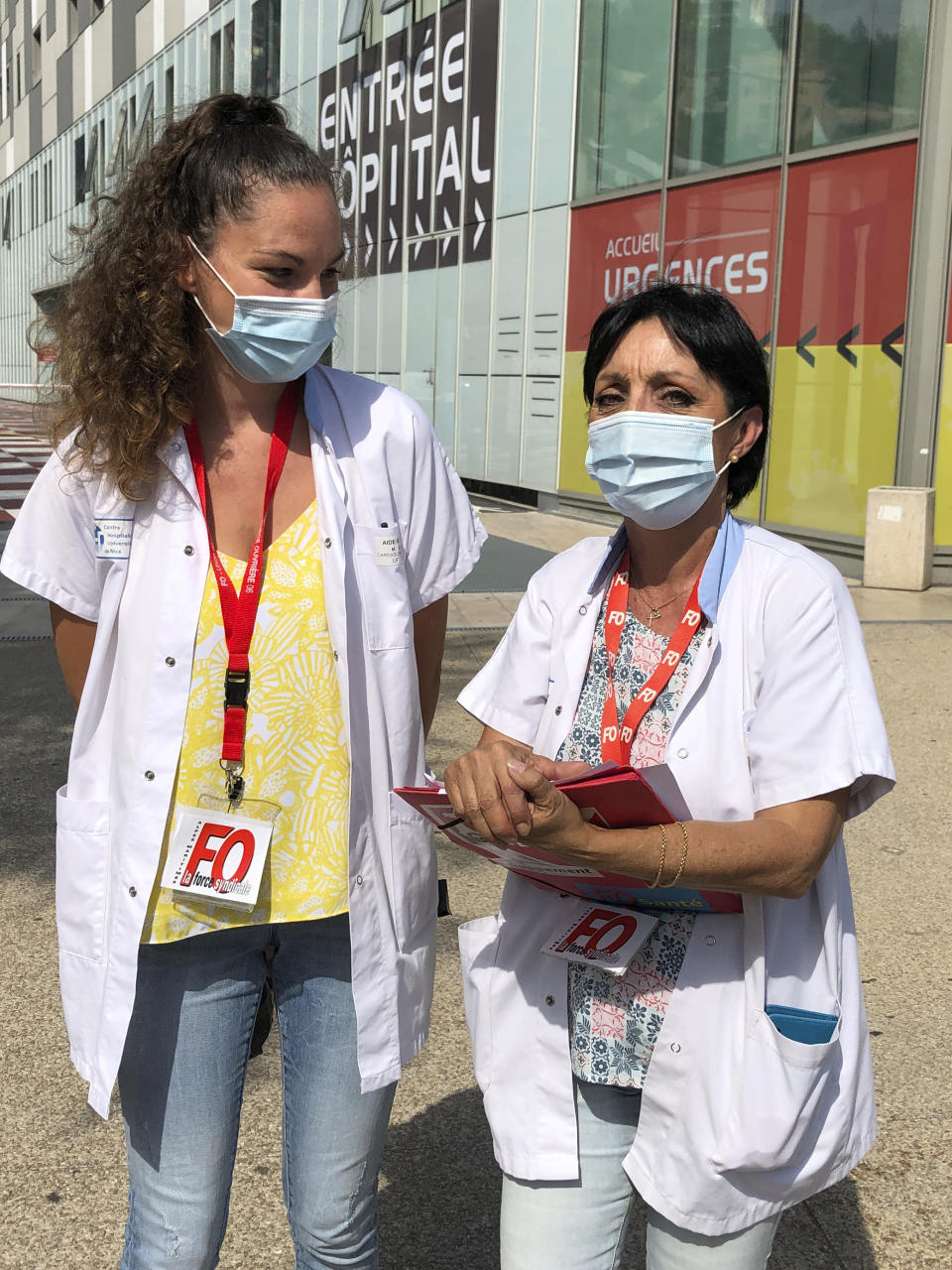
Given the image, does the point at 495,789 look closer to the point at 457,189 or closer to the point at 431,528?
the point at 431,528

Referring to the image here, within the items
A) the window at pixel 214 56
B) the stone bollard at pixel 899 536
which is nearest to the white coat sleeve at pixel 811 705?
the stone bollard at pixel 899 536

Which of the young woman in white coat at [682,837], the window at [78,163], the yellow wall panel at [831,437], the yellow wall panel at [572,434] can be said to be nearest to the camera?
the young woman in white coat at [682,837]

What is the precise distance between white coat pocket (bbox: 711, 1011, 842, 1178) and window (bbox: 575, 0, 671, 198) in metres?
13.1

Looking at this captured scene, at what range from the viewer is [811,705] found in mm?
1827

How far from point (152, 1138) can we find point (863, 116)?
427 inches

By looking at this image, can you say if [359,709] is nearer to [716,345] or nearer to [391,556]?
[391,556]

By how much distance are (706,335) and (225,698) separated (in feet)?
2.97

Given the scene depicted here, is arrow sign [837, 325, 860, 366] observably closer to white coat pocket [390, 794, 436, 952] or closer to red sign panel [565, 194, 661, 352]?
red sign panel [565, 194, 661, 352]

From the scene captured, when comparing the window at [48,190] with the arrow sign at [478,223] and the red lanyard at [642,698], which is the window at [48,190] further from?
the red lanyard at [642,698]

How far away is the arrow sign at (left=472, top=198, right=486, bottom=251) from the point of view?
17172 mm

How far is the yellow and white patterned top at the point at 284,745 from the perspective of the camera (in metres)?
2.07

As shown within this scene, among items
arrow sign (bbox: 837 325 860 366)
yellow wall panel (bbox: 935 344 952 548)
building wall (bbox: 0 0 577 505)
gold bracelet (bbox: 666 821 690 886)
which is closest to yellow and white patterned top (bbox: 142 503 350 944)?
gold bracelet (bbox: 666 821 690 886)

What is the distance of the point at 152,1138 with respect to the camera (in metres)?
2.11

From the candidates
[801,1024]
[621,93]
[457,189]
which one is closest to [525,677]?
[801,1024]
